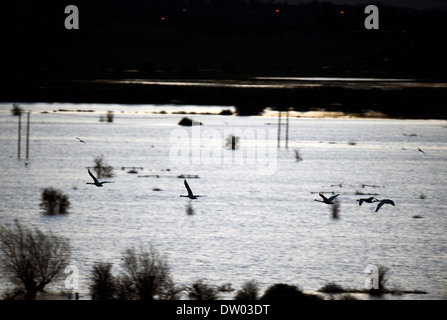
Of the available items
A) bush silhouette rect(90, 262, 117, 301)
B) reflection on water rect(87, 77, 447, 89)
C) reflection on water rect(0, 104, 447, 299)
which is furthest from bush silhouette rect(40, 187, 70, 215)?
reflection on water rect(87, 77, 447, 89)

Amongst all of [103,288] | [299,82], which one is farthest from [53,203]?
[299,82]

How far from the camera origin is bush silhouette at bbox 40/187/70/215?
4176cm

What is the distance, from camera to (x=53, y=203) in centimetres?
4241

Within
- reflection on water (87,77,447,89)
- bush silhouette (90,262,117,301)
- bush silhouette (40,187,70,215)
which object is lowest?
bush silhouette (90,262,117,301)

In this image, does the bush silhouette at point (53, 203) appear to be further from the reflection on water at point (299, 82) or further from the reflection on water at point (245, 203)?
the reflection on water at point (299, 82)

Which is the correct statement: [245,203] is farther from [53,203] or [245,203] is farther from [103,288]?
[103,288]

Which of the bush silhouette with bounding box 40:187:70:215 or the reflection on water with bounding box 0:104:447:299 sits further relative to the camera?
the bush silhouette with bounding box 40:187:70:215

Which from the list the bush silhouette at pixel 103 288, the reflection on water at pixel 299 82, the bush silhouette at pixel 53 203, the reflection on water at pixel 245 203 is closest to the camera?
the bush silhouette at pixel 103 288

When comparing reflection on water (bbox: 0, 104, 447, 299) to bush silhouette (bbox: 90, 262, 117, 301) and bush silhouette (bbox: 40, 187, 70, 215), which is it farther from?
bush silhouette (bbox: 90, 262, 117, 301)

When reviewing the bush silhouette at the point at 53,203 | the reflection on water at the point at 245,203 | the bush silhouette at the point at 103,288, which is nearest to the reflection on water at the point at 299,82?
the reflection on water at the point at 245,203

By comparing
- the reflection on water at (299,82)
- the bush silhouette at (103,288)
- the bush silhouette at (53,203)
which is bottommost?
the bush silhouette at (103,288)

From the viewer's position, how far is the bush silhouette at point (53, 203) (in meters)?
41.8
